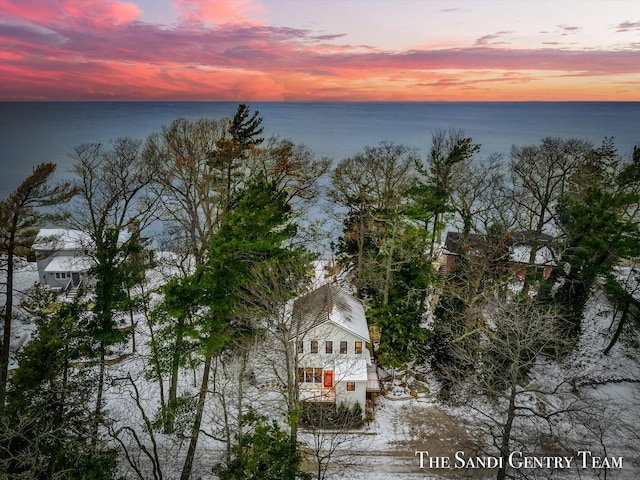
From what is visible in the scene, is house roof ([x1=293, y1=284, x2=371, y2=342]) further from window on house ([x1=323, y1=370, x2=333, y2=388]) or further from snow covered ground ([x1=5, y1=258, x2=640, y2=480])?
snow covered ground ([x1=5, y1=258, x2=640, y2=480])

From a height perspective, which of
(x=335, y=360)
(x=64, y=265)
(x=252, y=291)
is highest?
(x=252, y=291)

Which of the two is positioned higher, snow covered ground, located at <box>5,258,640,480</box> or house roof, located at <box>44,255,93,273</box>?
house roof, located at <box>44,255,93,273</box>

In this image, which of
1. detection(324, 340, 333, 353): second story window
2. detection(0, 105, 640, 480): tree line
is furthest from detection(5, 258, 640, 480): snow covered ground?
detection(324, 340, 333, 353): second story window

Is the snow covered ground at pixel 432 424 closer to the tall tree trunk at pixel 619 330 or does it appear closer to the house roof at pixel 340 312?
the tall tree trunk at pixel 619 330

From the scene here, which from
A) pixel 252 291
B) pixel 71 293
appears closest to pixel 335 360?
pixel 252 291

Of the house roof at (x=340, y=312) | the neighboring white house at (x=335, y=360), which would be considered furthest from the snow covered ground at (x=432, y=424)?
the house roof at (x=340, y=312)

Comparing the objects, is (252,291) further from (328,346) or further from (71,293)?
(71,293)

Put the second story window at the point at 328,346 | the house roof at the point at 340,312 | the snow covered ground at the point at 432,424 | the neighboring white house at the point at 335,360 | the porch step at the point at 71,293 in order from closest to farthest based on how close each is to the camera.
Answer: the snow covered ground at the point at 432,424 < the house roof at the point at 340,312 < the neighboring white house at the point at 335,360 < the second story window at the point at 328,346 < the porch step at the point at 71,293

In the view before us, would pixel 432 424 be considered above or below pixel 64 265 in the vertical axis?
below
